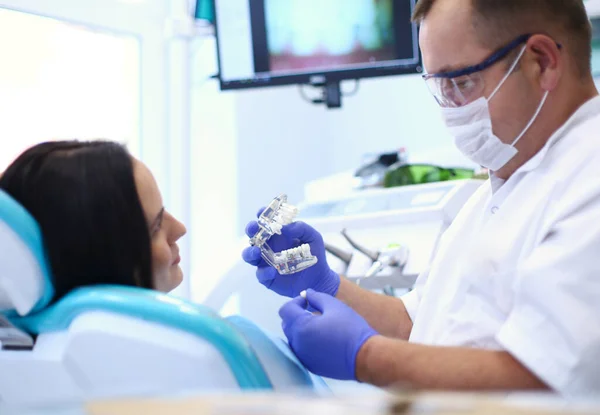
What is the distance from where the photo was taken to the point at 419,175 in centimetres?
251

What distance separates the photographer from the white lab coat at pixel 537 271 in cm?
100

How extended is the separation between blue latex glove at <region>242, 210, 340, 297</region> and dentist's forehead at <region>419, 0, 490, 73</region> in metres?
0.49

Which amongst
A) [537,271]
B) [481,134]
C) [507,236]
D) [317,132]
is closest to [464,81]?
[481,134]

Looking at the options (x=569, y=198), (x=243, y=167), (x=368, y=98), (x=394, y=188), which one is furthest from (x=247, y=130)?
(x=569, y=198)

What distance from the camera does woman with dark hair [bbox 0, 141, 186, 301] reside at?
1.07 m

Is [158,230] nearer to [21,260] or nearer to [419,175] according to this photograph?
[21,260]

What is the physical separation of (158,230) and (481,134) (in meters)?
0.66

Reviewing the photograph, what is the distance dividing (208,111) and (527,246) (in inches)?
95.4

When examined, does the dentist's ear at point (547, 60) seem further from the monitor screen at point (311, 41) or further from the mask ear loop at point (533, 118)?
the monitor screen at point (311, 41)

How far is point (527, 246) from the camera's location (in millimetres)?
1152

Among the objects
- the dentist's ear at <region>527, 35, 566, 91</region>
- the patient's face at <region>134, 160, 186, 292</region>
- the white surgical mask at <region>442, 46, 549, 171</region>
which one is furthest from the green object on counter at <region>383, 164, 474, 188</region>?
the patient's face at <region>134, 160, 186, 292</region>

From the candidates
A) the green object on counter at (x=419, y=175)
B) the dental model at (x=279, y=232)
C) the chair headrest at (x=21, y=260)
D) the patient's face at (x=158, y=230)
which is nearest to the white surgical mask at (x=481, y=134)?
the dental model at (x=279, y=232)

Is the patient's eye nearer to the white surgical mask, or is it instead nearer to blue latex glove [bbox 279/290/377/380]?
blue latex glove [bbox 279/290/377/380]

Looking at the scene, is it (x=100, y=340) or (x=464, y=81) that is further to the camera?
(x=464, y=81)
